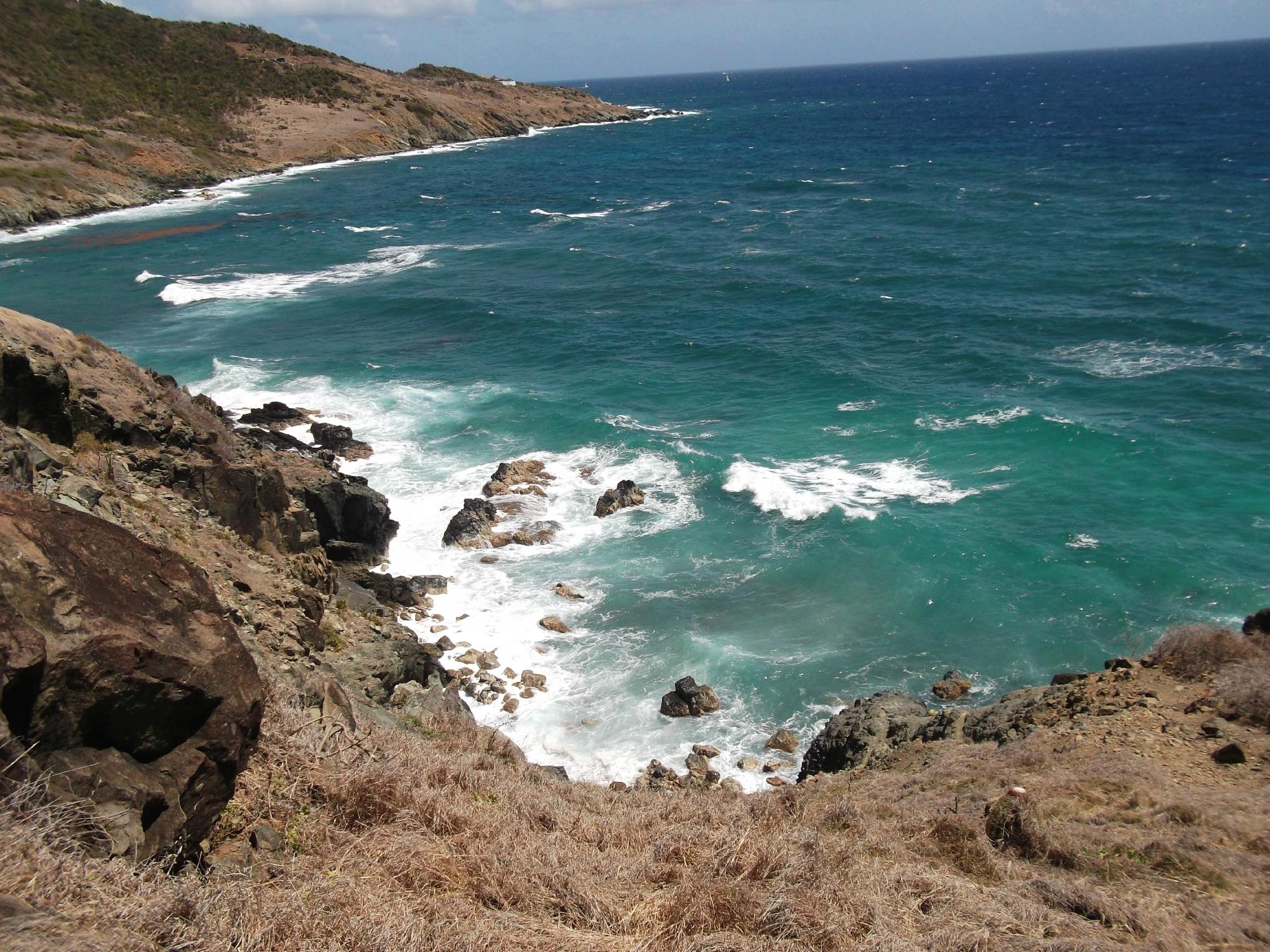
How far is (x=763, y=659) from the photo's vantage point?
20844mm

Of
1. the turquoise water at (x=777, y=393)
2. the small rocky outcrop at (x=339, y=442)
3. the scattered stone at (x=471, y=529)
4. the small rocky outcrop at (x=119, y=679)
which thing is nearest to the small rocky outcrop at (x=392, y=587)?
the turquoise water at (x=777, y=393)

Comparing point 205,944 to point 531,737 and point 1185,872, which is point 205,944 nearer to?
point 1185,872

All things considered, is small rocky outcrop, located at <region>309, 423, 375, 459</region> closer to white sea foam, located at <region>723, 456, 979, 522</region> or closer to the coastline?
white sea foam, located at <region>723, 456, 979, 522</region>

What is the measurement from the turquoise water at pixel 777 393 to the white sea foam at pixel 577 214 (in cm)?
61

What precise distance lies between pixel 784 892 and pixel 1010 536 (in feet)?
66.0

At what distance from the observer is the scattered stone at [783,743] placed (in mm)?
17750

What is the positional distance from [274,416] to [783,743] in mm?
23420

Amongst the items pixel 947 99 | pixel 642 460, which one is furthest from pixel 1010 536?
pixel 947 99

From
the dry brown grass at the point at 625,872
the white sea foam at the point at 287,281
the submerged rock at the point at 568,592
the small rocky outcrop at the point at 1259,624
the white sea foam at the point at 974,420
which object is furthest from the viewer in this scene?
the white sea foam at the point at 287,281

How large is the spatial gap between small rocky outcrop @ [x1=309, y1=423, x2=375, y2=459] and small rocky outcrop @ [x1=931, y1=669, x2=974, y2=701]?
21.1 meters

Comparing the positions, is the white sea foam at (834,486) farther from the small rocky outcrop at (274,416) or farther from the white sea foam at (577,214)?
the white sea foam at (577,214)

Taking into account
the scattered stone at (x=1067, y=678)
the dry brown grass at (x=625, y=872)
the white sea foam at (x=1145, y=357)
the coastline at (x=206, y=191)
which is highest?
the coastline at (x=206, y=191)

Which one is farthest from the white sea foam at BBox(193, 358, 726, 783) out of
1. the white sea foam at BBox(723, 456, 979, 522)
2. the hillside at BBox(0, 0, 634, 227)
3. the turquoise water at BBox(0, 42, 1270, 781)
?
the hillside at BBox(0, 0, 634, 227)

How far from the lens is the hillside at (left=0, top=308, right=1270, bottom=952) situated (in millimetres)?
5754
